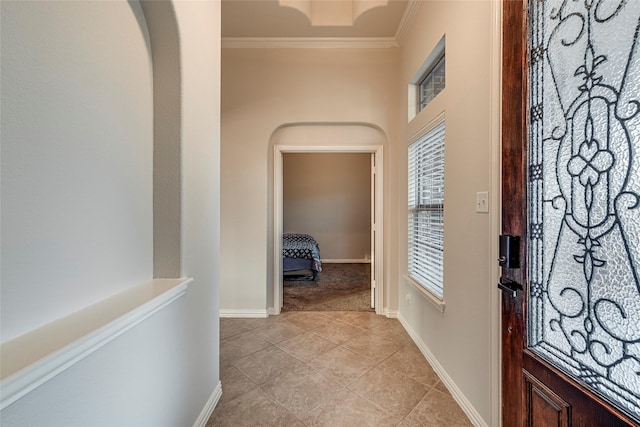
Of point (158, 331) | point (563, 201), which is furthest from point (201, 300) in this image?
point (563, 201)

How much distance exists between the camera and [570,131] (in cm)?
91

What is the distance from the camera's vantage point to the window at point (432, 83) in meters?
2.32

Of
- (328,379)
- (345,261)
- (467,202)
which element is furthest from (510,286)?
(345,261)

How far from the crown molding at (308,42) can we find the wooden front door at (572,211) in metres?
2.14

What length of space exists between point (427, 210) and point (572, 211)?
1497 mm

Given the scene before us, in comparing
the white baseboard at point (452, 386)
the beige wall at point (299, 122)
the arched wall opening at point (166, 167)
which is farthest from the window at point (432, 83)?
the white baseboard at point (452, 386)

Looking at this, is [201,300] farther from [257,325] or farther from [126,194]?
[257,325]

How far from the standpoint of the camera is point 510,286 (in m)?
1.13

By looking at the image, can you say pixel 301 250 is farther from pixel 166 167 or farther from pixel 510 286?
pixel 510 286

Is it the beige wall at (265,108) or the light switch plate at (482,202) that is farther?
the beige wall at (265,108)

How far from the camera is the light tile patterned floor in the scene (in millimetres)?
1617

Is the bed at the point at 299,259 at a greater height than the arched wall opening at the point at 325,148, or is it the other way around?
the arched wall opening at the point at 325,148

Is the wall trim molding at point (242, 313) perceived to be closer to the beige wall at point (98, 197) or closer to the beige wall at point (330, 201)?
the beige wall at point (98, 197)

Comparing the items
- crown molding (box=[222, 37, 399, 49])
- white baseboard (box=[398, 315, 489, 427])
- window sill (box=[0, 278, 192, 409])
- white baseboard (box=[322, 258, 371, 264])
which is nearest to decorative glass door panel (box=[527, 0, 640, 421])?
white baseboard (box=[398, 315, 489, 427])
